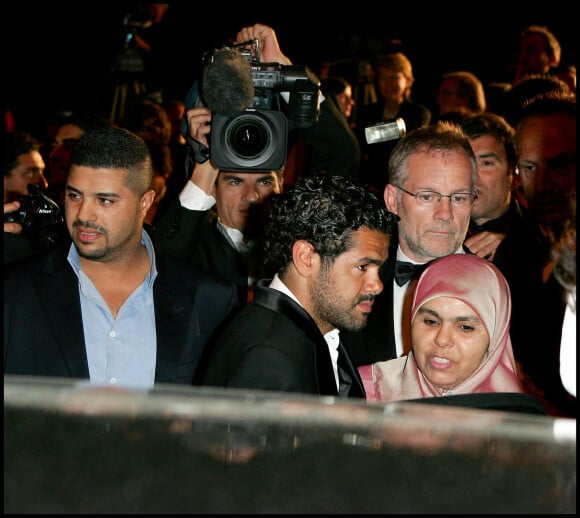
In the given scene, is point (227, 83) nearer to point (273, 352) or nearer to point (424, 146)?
point (424, 146)

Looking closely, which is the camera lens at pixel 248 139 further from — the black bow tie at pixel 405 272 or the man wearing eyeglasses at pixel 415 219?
the black bow tie at pixel 405 272

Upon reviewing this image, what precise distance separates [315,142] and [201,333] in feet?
3.27

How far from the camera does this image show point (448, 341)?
2.63m

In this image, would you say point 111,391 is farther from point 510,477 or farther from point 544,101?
point 544,101

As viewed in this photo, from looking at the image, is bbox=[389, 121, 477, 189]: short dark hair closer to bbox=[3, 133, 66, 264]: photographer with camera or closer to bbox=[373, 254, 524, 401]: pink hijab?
bbox=[373, 254, 524, 401]: pink hijab

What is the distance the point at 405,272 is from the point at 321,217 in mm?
546

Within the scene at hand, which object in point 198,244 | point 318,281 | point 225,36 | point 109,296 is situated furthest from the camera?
point 225,36

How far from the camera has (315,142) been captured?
357cm

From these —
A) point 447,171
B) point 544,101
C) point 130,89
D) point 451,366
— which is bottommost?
point 451,366

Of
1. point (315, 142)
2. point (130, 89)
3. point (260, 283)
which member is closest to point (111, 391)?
point (260, 283)

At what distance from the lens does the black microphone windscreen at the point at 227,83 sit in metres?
2.94

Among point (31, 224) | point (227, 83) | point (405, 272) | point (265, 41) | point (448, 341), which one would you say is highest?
point (265, 41)

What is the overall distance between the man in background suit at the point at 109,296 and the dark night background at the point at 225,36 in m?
4.65

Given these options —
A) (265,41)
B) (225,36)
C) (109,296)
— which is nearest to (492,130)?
(265,41)
